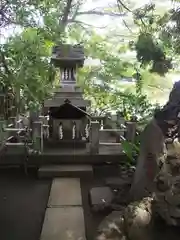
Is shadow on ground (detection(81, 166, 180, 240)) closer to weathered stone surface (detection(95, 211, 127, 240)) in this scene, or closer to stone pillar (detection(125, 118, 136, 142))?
weathered stone surface (detection(95, 211, 127, 240))

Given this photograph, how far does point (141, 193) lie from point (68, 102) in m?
2.50

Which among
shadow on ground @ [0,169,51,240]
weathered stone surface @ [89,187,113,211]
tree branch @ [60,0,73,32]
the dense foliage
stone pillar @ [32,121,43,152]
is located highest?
tree branch @ [60,0,73,32]

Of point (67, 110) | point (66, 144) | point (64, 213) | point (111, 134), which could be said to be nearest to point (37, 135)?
point (66, 144)

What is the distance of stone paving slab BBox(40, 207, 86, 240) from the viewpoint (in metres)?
3.30

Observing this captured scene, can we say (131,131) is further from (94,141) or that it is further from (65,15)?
(65,15)

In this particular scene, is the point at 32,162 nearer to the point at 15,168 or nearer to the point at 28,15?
the point at 15,168

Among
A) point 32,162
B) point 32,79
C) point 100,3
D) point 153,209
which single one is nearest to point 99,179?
point 32,162

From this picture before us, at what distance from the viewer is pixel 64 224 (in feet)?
11.7

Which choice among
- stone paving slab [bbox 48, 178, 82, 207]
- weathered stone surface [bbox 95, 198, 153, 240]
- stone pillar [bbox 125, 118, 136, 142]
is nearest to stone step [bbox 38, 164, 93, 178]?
stone paving slab [bbox 48, 178, 82, 207]

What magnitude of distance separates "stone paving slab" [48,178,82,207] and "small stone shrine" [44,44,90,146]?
1.05 m

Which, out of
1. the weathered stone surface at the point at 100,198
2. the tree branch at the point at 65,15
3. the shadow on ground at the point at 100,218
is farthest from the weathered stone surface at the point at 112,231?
the tree branch at the point at 65,15

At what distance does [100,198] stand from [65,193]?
1.77 feet

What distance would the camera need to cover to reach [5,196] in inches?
174

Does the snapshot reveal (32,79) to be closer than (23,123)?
No
